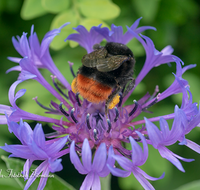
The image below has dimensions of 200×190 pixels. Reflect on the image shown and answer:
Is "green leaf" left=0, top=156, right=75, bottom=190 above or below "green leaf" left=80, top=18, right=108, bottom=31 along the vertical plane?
below

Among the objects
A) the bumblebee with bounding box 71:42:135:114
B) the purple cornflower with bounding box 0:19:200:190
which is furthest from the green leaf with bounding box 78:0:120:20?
the bumblebee with bounding box 71:42:135:114

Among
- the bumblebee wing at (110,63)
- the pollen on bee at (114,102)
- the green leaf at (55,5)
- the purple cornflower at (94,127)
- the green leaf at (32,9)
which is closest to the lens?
the purple cornflower at (94,127)

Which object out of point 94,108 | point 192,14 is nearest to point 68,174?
point 94,108

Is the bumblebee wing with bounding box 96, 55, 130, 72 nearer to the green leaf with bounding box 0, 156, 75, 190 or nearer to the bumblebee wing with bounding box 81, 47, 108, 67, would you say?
the bumblebee wing with bounding box 81, 47, 108, 67

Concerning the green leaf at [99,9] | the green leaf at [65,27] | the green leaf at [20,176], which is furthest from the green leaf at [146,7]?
the green leaf at [20,176]

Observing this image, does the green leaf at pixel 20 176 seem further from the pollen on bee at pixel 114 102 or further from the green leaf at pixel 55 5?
the green leaf at pixel 55 5
